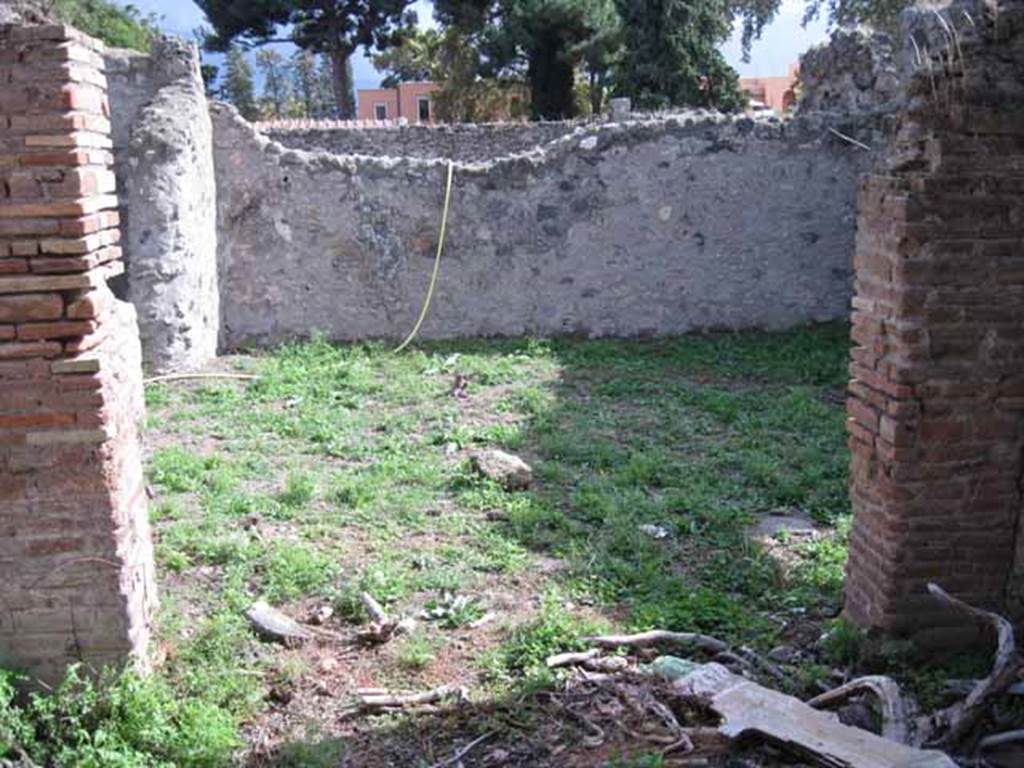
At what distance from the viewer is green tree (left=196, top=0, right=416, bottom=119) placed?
24031 millimetres

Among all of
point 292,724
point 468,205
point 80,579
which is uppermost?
point 468,205

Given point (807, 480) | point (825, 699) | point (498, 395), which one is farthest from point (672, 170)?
point (825, 699)

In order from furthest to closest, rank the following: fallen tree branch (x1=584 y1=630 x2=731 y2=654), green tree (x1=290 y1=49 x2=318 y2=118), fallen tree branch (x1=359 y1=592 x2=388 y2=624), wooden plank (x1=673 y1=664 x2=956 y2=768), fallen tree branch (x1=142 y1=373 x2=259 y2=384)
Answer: green tree (x1=290 y1=49 x2=318 y2=118) < fallen tree branch (x1=142 y1=373 x2=259 y2=384) < fallen tree branch (x1=359 y1=592 x2=388 y2=624) < fallen tree branch (x1=584 y1=630 x2=731 y2=654) < wooden plank (x1=673 y1=664 x2=956 y2=768)

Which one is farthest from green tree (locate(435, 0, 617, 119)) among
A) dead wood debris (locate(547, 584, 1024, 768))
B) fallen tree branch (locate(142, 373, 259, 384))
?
dead wood debris (locate(547, 584, 1024, 768))

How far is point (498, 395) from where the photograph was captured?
25.3ft

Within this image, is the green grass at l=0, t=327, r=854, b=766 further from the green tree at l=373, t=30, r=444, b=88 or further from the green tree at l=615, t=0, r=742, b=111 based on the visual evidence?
the green tree at l=373, t=30, r=444, b=88

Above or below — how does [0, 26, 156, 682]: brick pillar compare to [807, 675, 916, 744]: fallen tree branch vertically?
above

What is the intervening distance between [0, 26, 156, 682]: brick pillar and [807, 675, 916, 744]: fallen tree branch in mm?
2459

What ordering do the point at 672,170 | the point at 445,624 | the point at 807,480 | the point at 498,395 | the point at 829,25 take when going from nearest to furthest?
the point at 445,624 → the point at 807,480 → the point at 498,395 → the point at 672,170 → the point at 829,25

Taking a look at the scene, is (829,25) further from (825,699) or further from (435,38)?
(825,699)

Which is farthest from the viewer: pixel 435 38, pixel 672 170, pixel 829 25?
pixel 435 38

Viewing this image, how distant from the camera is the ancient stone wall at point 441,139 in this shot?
14705 mm

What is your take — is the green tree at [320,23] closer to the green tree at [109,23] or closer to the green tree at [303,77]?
the green tree at [109,23]

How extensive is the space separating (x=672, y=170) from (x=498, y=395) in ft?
10.4
